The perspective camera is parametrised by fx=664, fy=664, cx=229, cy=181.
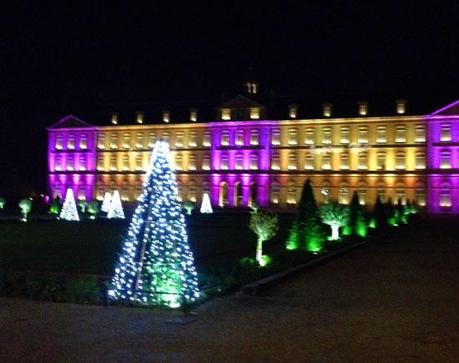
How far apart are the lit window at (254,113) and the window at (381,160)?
1253 centimetres

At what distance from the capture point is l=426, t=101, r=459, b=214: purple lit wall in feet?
197

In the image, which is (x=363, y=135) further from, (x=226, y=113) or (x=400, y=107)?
(x=226, y=113)

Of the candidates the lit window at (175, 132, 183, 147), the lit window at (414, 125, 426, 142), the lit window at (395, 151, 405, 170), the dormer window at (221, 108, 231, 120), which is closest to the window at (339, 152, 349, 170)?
the lit window at (395, 151, 405, 170)

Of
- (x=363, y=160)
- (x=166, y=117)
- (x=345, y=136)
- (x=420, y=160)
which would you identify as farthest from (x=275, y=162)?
(x=420, y=160)

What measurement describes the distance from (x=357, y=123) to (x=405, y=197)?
8465 millimetres

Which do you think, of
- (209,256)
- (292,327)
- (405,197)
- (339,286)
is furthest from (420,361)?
(405,197)

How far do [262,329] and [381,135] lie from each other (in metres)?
56.8

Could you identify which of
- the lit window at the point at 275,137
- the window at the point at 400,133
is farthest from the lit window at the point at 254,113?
the window at the point at 400,133

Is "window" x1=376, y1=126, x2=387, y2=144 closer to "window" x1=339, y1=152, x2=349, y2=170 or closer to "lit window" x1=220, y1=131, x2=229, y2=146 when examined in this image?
"window" x1=339, y1=152, x2=349, y2=170

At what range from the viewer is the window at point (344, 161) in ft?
212

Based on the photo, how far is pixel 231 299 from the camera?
10562 mm

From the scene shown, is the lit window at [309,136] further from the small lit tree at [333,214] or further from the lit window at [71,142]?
the small lit tree at [333,214]

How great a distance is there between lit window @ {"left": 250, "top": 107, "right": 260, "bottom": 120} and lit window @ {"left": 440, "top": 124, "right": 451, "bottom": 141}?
58.2ft

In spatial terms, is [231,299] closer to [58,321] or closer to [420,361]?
[58,321]
